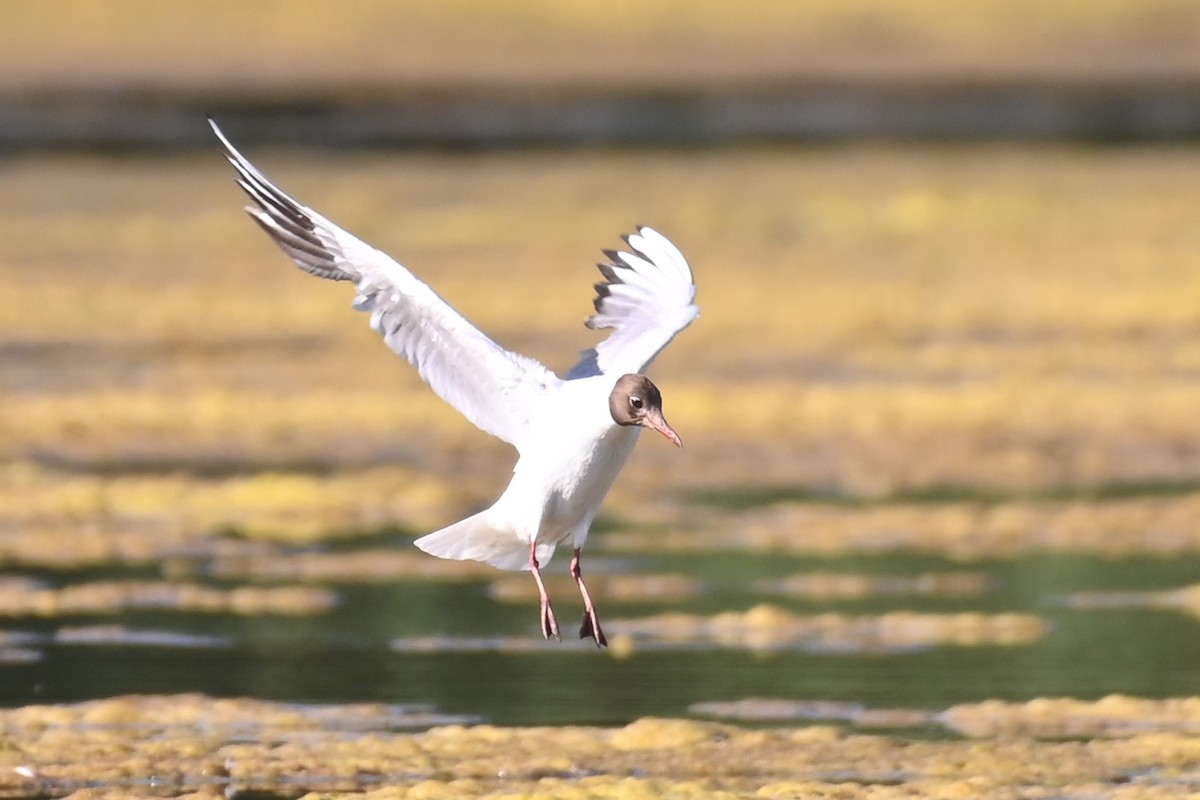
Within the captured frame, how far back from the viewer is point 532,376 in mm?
11375

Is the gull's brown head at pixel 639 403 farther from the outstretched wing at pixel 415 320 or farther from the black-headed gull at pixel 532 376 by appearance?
the outstretched wing at pixel 415 320

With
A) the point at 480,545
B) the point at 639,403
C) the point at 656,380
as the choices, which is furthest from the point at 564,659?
the point at 656,380

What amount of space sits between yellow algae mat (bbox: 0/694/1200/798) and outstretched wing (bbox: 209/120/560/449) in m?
1.36

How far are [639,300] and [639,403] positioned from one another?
110cm

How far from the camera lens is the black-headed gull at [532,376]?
11008mm

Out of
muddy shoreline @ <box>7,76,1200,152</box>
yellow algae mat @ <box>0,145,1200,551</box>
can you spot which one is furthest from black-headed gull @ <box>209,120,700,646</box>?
muddy shoreline @ <box>7,76,1200,152</box>

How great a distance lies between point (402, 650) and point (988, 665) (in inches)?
107

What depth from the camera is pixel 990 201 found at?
1419 inches

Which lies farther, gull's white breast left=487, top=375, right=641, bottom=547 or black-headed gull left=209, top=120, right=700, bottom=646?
gull's white breast left=487, top=375, right=641, bottom=547

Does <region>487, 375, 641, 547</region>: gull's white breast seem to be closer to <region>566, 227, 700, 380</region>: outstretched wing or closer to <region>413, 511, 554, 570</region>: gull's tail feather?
<region>413, 511, 554, 570</region>: gull's tail feather

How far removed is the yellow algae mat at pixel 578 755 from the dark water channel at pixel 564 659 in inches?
18.6

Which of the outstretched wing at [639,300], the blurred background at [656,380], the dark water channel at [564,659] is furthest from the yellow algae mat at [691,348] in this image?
the outstretched wing at [639,300]

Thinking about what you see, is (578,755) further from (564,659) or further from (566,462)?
(564,659)

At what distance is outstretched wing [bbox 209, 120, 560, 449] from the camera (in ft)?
36.0
